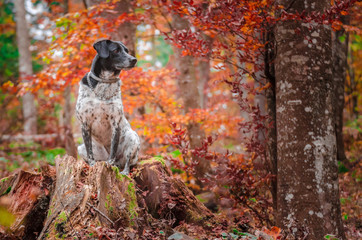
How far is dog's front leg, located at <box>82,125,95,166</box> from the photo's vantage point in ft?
14.6

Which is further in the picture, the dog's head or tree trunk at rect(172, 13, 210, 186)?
tree trunk at rect(172, 13, 210, 186)

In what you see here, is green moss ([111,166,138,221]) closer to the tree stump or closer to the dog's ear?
the tree stump

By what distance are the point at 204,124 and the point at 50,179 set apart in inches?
185

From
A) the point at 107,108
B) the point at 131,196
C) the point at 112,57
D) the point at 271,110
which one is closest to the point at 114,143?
the point at 107,108

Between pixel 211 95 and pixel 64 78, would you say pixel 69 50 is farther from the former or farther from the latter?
pixel 211 95

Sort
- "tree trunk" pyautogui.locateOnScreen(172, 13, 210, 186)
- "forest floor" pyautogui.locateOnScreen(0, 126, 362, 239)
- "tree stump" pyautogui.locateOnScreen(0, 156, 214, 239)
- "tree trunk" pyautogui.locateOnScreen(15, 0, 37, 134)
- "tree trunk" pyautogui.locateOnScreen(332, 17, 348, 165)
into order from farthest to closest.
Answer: "tree trunk" pyautogui.locateOnScreen(15, 0, 37, 134)
"tree trunk" pyautogui.locateOnScreen(332, 17, 348, 165)
"tree trunk" pyautogui.locateOnScreen(172, 13, 210, 186)
"forest floor" pyautogui.locateOnScreen(0, 126, 362, 239)
"tree stump" pyautogui.locateOnScreen(0, 156, 214, 239)

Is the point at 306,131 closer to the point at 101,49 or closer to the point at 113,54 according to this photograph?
the point at 113,54

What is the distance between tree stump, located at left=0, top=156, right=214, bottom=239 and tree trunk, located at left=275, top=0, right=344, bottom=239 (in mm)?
1162

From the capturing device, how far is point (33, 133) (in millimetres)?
16250

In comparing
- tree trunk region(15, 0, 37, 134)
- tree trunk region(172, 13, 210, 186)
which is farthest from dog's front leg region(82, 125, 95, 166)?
tree trunk region(15, 0, 37, 134)

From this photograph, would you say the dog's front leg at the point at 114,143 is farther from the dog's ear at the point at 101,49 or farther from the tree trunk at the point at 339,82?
the tree trunk at the point at 339,82

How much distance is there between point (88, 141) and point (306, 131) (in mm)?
2957

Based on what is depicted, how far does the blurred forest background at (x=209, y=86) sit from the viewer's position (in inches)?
159

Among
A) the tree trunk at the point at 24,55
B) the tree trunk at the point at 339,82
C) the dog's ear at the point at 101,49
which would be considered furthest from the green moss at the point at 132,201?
the tree trunk at the point at 24,55
